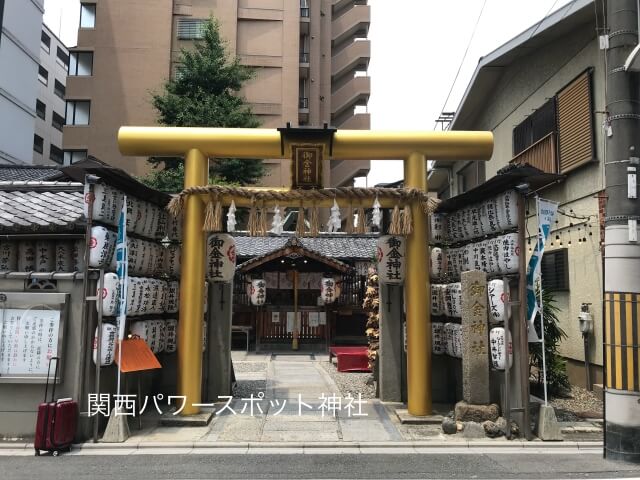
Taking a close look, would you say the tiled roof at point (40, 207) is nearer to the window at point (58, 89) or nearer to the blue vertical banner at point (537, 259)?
the blue vertical banner at point (537, 259)

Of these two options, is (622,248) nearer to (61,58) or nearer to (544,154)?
(544,154)

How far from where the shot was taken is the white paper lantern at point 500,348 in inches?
355

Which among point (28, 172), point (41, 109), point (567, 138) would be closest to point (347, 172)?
point (41, 109)

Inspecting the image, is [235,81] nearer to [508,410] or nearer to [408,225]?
[408,225]

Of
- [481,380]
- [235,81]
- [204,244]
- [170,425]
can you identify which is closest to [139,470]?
[170,425]

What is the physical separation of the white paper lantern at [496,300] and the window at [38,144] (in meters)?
40.7

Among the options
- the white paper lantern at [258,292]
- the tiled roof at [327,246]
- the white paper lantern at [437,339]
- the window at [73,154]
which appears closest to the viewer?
the white paper lantern at [437,339]

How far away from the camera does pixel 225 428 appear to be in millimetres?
9492

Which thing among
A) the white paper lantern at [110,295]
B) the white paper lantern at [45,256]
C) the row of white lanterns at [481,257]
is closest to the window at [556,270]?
the row of white lanterns at [481,257]

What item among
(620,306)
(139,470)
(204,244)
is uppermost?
(204,244)

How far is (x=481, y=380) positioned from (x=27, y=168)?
1842 cm

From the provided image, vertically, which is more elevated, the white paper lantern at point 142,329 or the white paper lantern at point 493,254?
the white paper lantern at point 493,254

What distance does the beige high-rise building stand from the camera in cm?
3609

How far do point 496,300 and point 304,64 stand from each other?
118 feet
